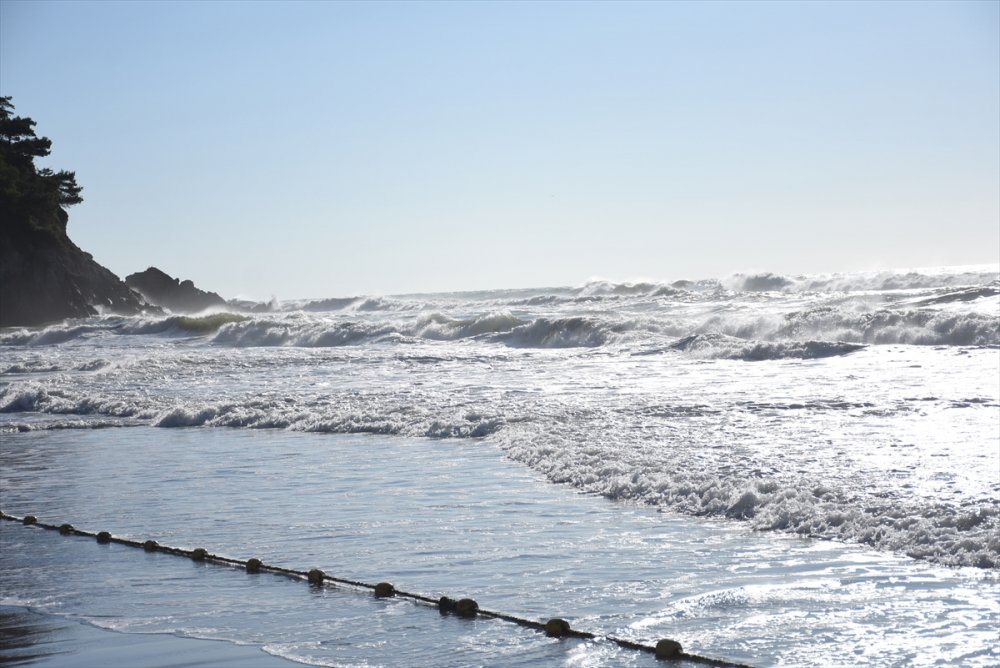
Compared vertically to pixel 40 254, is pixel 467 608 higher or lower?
lower

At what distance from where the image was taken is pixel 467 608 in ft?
18.8

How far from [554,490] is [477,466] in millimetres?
1779

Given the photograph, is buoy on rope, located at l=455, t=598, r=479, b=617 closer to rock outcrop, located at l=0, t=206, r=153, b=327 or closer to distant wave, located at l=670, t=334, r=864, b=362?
distant wave, located at l=670, t=334, r=864, b=362

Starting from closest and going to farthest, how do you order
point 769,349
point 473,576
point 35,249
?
1. point 473,576
2. point 769,349
3. point 35,249

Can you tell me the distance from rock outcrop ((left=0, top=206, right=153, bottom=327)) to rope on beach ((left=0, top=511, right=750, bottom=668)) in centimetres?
5073

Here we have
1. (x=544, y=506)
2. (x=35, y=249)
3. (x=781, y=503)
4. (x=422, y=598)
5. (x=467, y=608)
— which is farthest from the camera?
(x=35, y=249)

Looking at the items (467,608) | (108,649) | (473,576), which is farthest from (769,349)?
(108,649)

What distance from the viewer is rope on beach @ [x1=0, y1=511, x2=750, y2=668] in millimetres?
4902

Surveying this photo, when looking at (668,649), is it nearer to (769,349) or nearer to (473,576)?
(473,576)

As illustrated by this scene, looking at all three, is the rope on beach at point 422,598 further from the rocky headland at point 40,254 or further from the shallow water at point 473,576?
the rocky headland at point 40,254

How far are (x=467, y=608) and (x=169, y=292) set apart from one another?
7580cm

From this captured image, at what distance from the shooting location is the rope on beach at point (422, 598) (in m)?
4.90

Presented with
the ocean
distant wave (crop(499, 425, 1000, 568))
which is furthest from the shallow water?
distant wave (crop(499, 425, 1000, 568))

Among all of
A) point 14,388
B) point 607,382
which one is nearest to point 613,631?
point 607,382
